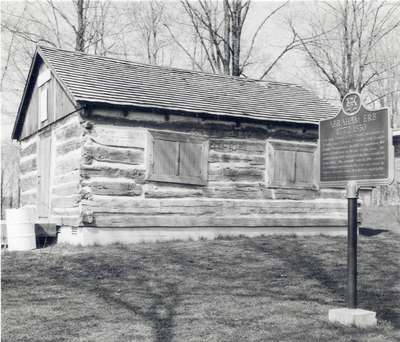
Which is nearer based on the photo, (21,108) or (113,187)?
(113,187)

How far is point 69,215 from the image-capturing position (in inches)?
545

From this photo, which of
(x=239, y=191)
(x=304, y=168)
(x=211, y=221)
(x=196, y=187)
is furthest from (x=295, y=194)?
(x=196, y=187)

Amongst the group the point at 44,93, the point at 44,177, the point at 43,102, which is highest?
the point at 44,93

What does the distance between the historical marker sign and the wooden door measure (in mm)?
9946

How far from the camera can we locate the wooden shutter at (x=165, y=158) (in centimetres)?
1412

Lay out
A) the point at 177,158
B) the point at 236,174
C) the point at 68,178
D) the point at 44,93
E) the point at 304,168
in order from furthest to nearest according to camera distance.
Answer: the point at 44,93 < the point at 304,168 < the point at 236,174 < the point at 177,158 < the point at 68,178

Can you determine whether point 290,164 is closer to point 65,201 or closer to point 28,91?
point 65,201

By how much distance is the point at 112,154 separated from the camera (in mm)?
13625

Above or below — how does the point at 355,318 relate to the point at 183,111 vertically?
below

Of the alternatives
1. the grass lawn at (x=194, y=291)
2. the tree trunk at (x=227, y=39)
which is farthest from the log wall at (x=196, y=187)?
the tree trunk at (x=227, y=39)

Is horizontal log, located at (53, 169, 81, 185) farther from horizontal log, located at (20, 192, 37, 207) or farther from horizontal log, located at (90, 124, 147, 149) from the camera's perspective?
horizontal log, located at (20, 192, 37, 207)

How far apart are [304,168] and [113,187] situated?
18.5 ft

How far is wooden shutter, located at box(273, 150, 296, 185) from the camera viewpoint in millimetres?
15750

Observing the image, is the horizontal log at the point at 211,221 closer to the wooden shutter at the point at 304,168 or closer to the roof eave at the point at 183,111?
the wooden shutter at the point at 304,168
